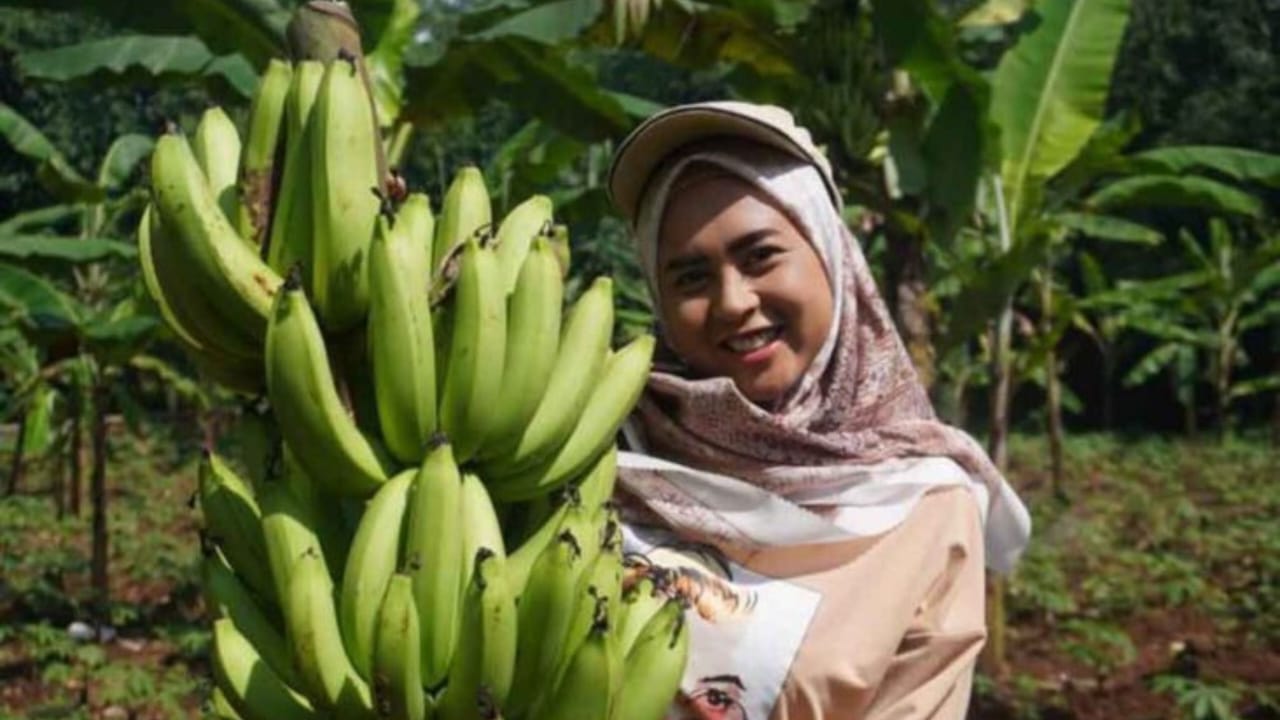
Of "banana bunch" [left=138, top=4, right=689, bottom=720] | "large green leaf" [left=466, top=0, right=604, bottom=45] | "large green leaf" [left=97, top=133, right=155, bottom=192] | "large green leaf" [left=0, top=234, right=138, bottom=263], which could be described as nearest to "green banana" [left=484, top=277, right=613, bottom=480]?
"banana bunch" [left=138, top=4, right=689, bottom=720]

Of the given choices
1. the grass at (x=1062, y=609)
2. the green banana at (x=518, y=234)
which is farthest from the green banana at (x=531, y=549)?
the grass at (x=1062, y=609)

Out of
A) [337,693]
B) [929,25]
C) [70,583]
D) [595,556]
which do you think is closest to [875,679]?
[595,556]

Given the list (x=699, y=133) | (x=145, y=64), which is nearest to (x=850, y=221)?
(x=145, y=64)

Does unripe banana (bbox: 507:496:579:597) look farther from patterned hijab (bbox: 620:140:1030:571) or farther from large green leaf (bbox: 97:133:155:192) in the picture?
large green leaf (bbox: 97:133:155:192)

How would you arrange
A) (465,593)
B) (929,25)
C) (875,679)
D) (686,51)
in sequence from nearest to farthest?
(465,593)
(875,679)
(929,25)
(686,51)

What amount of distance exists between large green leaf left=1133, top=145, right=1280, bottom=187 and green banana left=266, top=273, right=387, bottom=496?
Answer: 5.05 meters

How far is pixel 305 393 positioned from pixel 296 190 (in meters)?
0.21

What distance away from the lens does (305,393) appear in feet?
4.48

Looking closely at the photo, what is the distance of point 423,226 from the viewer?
146 centimetres

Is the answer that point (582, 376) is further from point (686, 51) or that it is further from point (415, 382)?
point (686, 51)

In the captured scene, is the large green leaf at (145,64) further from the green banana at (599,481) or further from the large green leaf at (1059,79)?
the green banana at (599,481)

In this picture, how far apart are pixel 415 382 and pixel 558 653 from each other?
0.29 metres

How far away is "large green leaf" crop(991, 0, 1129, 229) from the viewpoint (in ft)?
18.3

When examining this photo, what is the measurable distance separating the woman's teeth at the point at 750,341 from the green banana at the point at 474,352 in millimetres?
400
